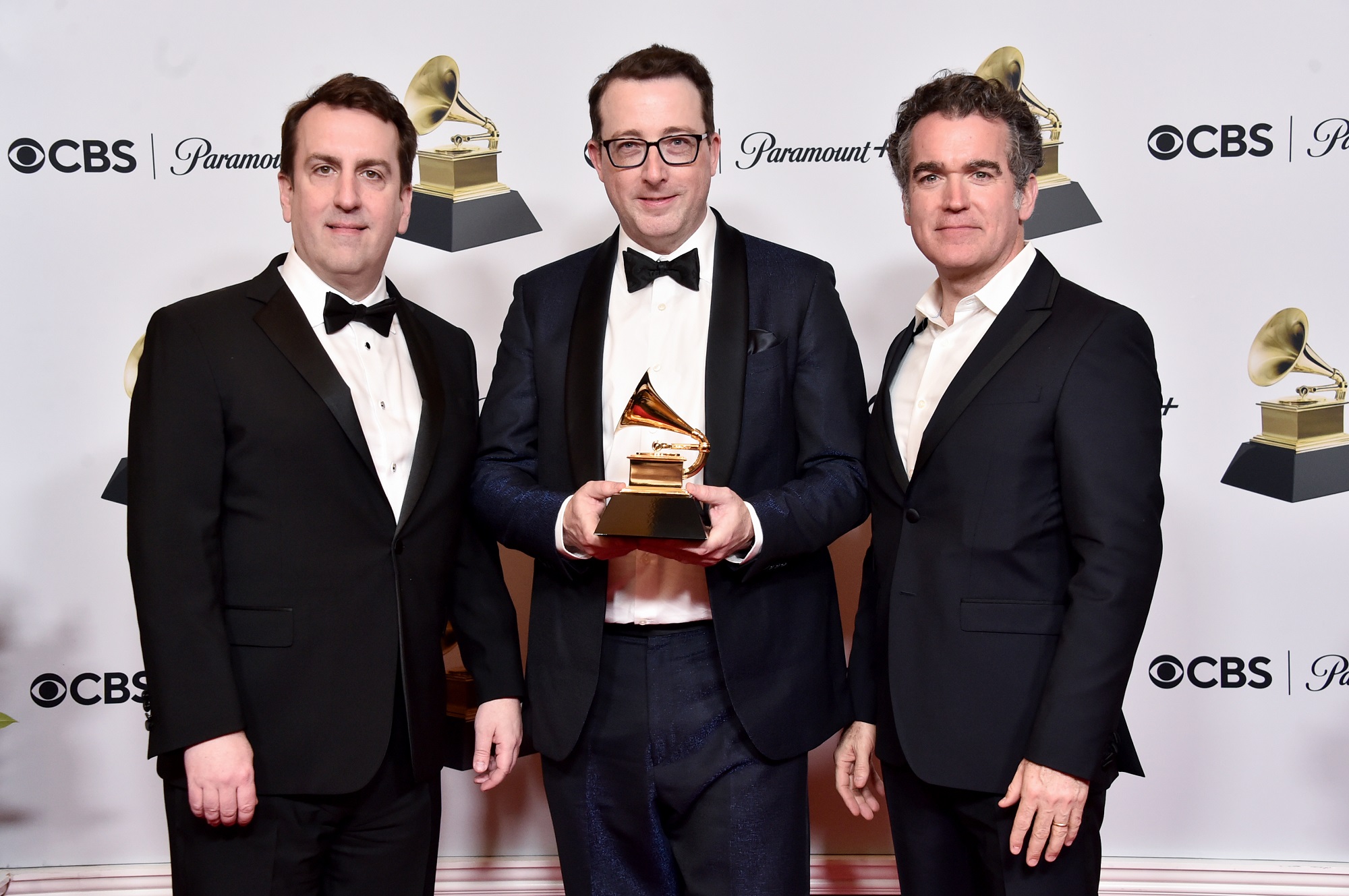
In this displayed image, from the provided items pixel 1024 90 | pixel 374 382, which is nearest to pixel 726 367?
pixel 374 382

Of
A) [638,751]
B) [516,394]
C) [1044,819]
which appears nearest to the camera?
[1044,819]

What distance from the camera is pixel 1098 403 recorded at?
186 cm

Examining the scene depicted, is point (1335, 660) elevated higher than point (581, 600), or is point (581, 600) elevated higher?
point (581, 600)

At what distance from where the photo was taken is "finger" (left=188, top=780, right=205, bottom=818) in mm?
1864

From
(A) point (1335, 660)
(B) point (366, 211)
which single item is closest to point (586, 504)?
(B) point (366, 211)

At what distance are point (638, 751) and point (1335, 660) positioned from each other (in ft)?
7.35

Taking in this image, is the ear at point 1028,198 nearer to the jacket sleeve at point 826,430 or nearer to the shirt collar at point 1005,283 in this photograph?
the shirt collar at point 1005,283

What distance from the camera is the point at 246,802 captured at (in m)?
1.88

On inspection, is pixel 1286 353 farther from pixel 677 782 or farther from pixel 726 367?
pixel 677 782

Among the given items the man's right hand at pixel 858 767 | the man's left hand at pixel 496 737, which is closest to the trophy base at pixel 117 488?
the man's left hand at pixel 496 737

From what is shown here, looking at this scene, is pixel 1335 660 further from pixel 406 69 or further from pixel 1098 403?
pixel 406 69

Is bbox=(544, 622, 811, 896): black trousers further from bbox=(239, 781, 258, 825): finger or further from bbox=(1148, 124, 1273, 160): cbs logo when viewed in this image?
bbox=(1148, 124, 1273, 160): cbs logo

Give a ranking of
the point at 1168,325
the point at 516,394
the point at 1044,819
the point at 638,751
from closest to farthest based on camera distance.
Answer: the point at 1044,819 < the point at 638,751 < the point at 516,394 < the point at 1168,325

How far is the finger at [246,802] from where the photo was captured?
6.16 ft
